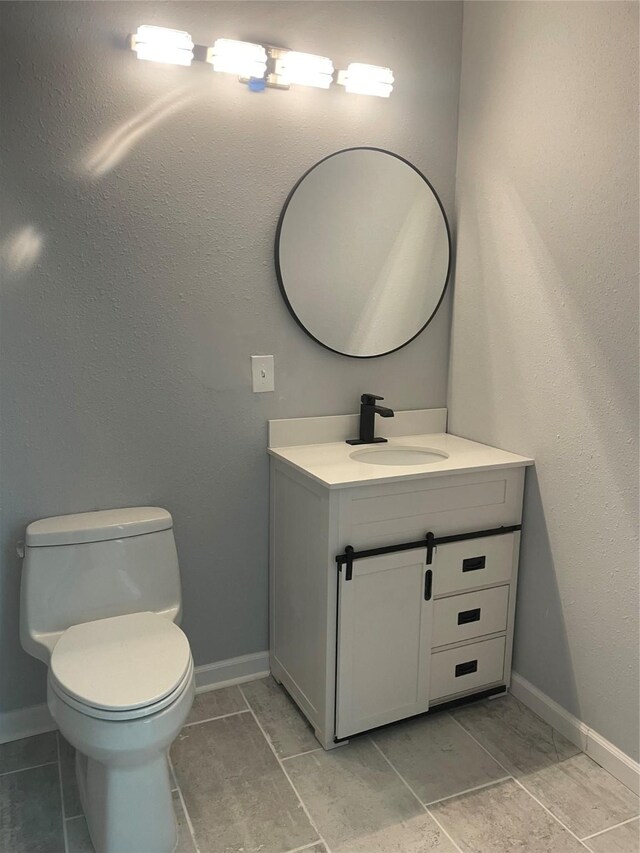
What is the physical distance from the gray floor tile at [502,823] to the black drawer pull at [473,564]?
585mm

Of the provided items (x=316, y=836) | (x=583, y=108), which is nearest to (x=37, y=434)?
(x=316, y=836)

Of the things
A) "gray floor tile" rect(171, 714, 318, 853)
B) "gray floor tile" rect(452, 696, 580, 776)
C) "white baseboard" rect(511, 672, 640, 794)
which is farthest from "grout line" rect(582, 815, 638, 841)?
"gray floor tile" rect(171, 714, 318, 853)

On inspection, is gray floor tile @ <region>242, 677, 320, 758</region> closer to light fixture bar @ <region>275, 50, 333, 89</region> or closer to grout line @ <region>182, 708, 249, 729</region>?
grout line @ <region>182, 708, 249, 729</region>

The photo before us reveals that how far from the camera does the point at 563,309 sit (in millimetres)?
1907

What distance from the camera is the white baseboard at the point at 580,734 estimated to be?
180 cm

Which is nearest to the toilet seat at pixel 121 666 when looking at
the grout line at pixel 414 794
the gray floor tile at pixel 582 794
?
the grout line at pixel 414 794

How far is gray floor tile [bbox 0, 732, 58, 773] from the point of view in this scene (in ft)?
6.13

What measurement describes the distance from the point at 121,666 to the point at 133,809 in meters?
0.32

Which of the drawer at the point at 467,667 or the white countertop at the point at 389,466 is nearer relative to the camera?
the white countertop at the point at 389,466

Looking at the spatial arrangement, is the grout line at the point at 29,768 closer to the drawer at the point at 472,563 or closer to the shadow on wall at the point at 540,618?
the drawer at the point at 472,563

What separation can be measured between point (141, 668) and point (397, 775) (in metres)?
0.79

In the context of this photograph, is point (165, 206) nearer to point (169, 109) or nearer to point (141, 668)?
point (169, 109)

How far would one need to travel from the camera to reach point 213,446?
2.13m

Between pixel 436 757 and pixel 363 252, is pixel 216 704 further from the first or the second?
pixel 363 252
